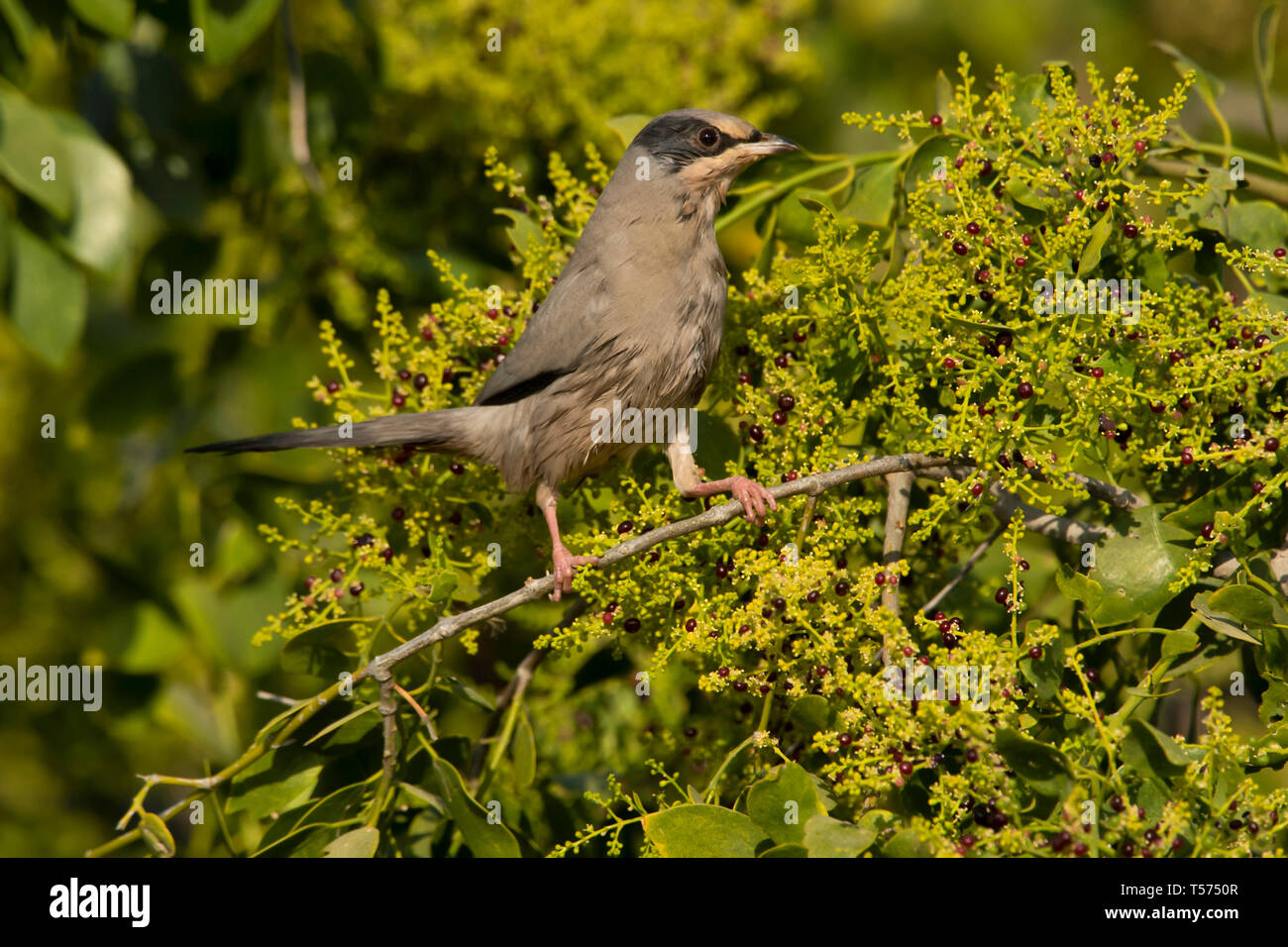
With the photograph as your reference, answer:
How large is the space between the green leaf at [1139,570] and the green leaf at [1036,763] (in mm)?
367

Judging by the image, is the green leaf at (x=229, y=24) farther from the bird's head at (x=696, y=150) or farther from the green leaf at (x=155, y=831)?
the green leaf at (x=155, y=831)

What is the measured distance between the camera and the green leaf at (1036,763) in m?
2.01

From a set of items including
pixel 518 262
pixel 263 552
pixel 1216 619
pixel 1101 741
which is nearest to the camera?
pixel 1101 741

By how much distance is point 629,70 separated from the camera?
14.1 feet

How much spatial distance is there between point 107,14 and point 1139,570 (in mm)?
3171

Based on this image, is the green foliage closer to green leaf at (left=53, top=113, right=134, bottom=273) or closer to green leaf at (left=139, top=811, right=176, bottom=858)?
green leaf at (left=139, top=811, right=176, bottom=858)

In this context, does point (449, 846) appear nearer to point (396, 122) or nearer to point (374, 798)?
point (374, 798)

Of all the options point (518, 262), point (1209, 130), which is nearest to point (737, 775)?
point (518, 262)

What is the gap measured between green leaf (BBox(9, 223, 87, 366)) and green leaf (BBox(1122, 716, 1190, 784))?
294cm

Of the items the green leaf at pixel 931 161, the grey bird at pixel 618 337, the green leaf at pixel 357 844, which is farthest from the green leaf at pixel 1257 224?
the green leaf at pixel 357 844

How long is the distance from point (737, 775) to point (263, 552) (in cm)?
227

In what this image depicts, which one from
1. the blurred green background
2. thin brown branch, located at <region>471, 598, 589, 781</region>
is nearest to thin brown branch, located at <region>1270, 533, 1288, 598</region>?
thin brown branch, located at <region>471, 598, 589, 781</region>

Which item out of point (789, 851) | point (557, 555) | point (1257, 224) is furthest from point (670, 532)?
point (1257, 224)

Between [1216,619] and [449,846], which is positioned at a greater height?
[1216,619]
